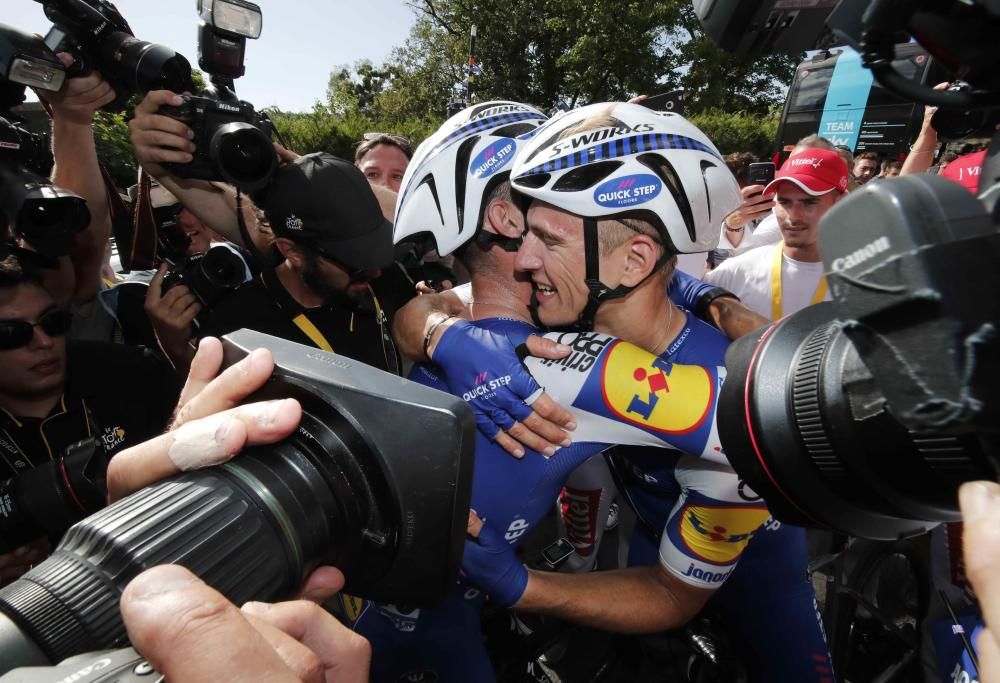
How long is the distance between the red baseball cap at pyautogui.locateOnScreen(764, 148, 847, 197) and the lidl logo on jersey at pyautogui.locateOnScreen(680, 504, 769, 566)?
280 centimetres

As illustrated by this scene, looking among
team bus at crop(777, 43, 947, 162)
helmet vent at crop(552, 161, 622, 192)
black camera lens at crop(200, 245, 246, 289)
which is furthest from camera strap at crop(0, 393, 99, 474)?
team bus at crop(777, 43, 947, 162)

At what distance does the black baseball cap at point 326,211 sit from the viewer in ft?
8.63

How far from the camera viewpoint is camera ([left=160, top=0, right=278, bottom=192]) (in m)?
2.40

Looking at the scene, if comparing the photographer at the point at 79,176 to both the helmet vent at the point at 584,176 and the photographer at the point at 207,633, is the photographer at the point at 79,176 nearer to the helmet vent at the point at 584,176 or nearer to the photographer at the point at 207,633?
the helmet vent at the point at 584,176

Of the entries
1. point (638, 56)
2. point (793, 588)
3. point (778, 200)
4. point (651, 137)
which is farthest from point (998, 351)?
point (638, 56)

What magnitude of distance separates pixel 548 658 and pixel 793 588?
42.5 inches

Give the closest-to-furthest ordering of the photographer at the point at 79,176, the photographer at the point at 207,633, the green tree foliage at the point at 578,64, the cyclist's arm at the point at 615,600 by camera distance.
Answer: the photographer at the point at 207,633
the cyclist's arm at the point at 615,600
the photographer at the point at 79,176
the green tree foliage at the point at 578,64

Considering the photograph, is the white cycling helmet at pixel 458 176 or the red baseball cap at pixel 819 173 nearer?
the white cycling helmet at pixel 458 176

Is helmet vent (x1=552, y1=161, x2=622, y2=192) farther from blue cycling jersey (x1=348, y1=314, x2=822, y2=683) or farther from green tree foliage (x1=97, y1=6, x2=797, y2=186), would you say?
green tree foliage (x1=97, y1=6, x2=797, y2=186)

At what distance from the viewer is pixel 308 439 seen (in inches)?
38.4

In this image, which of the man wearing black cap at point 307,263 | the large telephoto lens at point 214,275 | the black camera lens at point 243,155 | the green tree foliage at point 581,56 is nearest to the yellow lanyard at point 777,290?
the man wearing black cap at point 307,263

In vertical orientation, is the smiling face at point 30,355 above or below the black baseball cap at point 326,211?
below

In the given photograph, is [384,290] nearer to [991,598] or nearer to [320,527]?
[320,527]

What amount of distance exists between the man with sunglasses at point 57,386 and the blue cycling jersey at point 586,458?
1375mm
